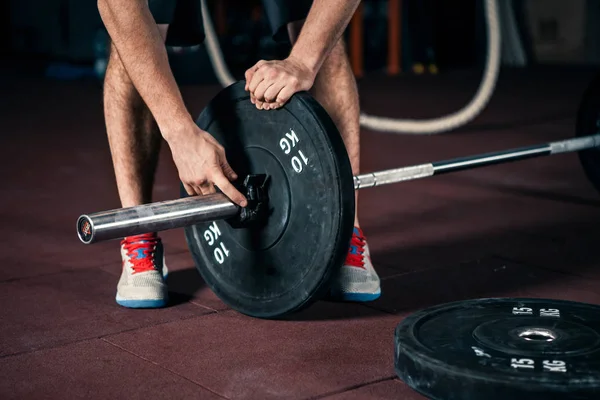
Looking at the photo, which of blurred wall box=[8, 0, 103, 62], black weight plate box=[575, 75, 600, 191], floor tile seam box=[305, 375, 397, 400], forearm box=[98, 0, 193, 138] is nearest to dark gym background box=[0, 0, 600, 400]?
floor tile seam box=[305, 375, 397, 400]

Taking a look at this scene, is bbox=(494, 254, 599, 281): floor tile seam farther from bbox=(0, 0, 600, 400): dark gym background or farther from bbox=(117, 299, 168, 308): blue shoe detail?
bbox=(117, 299, 168, 308): blue shoe detail

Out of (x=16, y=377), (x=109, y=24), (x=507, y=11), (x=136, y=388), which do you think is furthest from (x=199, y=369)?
(x=507, y=11)

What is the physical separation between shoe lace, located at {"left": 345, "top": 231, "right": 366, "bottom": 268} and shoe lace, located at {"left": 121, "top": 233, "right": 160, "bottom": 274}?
1.18 ft

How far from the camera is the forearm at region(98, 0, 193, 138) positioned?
1.43m

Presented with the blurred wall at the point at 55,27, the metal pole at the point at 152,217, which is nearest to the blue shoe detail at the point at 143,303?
the metal pole at the point at 152,217

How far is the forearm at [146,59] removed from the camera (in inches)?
56.2

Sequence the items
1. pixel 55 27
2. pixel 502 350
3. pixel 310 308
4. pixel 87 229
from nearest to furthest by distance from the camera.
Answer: pixel 502 350 → pixel 87 229 → pixel 310 308 → pixel 55 27

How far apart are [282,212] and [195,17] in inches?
Answer: 20.3

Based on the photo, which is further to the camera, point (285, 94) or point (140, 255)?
point (140, 255)

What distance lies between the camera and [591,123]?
88.8 inches

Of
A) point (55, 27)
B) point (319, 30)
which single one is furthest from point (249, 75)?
point (55, 27)

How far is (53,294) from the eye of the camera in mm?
1641

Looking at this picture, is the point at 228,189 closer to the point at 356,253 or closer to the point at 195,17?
the point at 356,253

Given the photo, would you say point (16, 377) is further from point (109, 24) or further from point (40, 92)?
point (40, 92)
